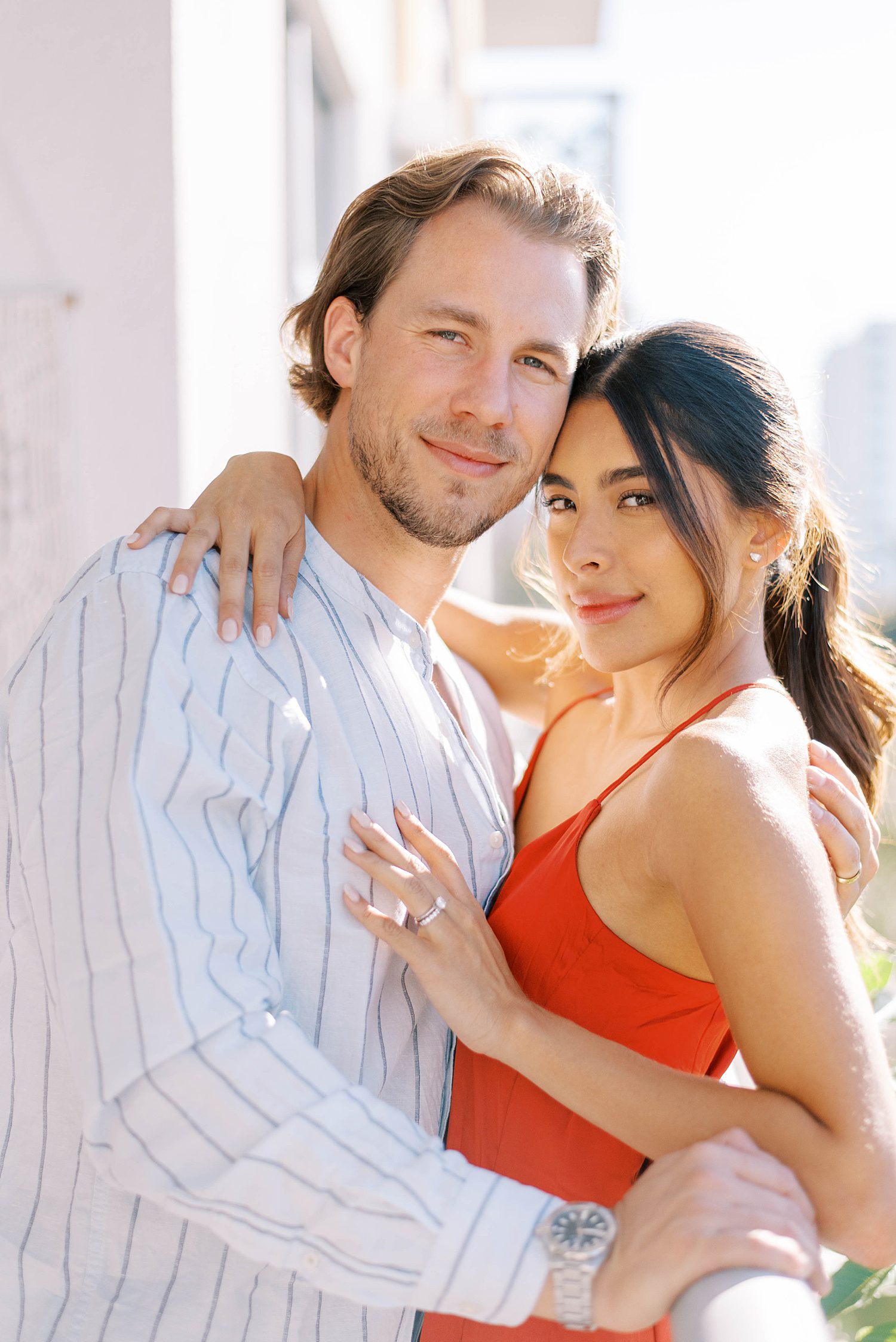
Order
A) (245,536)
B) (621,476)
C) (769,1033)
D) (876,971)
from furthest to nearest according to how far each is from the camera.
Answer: (876,971) < (621,476) < (245,536) < (769,1033)

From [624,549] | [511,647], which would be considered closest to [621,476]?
[624,549]

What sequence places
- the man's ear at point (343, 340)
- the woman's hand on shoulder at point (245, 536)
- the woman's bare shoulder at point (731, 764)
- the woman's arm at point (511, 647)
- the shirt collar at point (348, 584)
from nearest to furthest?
1. the woman's bare shoulder at point (731, 764)
2. the woman's hand on shoulder at point (245, 536)
3. the shirt collar at point (348, 584)
4. the man's ear at point (343, 340)
5. the woman's arm at point (511, 647)

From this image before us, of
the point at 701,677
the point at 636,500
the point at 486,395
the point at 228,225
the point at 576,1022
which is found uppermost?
the point at 228,225

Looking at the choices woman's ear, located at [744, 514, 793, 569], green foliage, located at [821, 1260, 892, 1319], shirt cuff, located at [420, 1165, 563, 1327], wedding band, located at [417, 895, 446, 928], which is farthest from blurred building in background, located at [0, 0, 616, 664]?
green foliage, located at [821, 1260, 892, 1319]

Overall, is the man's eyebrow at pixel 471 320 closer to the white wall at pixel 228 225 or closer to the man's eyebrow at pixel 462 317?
the man's eyebrow at pixel 462 317

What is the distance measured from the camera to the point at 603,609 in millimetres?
1852

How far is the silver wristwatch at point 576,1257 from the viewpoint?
1.01m

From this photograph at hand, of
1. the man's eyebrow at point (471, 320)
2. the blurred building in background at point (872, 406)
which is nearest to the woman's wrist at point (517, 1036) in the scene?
the man's eyebrow at point (471, 320)

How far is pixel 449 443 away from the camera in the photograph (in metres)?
1.75

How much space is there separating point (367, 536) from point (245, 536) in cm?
35

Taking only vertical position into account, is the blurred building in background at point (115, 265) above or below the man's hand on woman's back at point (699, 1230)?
above

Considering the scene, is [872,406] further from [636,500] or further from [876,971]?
[636,500]

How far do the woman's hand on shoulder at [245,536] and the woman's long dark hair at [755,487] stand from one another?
58 centimetres

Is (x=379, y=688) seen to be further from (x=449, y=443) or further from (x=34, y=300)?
(x=34, y=300)
